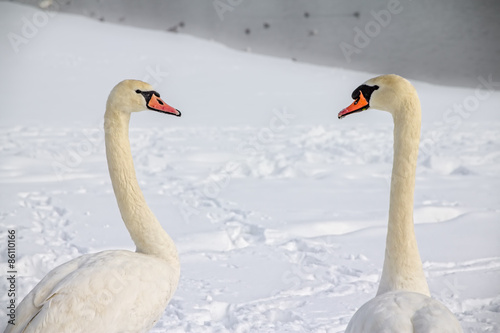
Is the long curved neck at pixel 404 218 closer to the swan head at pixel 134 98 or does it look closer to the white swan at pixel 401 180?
the white swan at pixel 401 180

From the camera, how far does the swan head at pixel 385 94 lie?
185 cm

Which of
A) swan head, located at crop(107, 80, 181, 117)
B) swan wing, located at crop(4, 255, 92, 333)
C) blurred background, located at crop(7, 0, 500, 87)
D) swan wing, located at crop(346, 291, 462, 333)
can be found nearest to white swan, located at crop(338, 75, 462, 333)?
swan wing, located at crop(346, 291, 462, 333)

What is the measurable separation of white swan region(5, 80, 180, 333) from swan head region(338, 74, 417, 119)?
732 millimetres

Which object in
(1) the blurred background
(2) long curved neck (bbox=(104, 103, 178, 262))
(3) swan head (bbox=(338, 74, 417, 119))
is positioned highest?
(1) the blurred background

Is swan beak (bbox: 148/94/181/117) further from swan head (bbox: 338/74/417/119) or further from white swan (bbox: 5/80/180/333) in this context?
swan head (bbox: 338/74/417/119)

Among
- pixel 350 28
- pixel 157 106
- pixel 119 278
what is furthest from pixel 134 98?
pixel 350 28

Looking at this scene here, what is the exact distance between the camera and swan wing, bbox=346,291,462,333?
4.24 ft

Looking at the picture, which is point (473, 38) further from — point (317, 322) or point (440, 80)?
point (317, 322)

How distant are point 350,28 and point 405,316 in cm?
1612

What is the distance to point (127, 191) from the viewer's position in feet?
6.93

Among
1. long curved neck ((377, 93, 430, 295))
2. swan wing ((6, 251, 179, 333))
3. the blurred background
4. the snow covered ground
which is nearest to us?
swan wing ((6, 251, 179, 333))

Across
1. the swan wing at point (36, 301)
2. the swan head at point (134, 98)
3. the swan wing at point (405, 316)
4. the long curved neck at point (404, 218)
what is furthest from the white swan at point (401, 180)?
the swan wing at point (36, 301)

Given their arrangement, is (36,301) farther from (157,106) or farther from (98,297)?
(157,106)

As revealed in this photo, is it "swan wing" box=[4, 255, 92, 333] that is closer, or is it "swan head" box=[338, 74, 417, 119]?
"swan wing" box=[4, 255, 92, 333]
